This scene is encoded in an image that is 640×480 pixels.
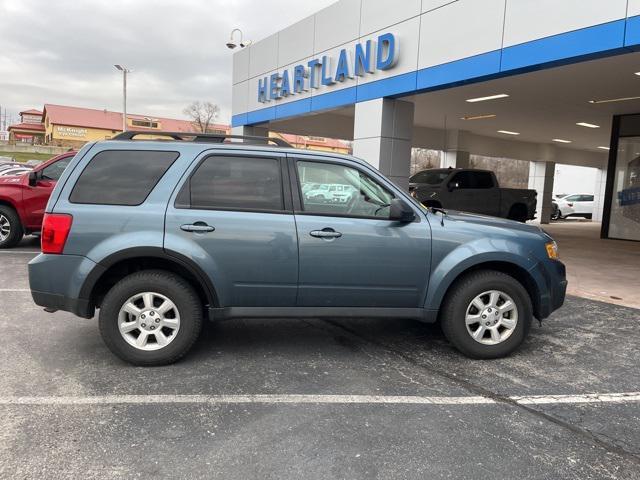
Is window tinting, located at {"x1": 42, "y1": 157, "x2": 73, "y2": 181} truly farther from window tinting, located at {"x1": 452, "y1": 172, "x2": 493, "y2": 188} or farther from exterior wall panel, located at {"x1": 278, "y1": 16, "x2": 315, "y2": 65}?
window tinting, located at {"x1": 452, "y1": 172, "x2": 493, "y2": 188}

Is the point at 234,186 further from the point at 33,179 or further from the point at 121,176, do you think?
the point at 33,179

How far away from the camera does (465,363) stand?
15.1ft

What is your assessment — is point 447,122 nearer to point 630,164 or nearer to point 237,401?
point 630,164

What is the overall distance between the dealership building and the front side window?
15.9 feet

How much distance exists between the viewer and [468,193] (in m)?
14.9

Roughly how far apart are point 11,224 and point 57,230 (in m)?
6.93

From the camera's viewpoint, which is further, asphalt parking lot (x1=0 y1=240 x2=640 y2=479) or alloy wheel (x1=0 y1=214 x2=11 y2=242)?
alloy wheel (x1=0 y1=214 x2=11 y2=242)

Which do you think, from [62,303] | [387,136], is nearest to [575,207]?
[387,136]

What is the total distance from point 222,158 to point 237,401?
2.00 m

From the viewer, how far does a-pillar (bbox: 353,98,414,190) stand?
1123cm

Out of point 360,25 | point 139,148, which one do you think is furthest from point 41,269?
point 360,25

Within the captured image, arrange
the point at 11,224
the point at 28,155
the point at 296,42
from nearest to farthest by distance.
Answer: the point at 11,224 < the point at 296,42 < the point at 28,155

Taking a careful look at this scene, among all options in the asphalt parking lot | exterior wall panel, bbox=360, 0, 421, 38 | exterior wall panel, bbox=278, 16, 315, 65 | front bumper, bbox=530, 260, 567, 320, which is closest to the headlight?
front bumper, bbox=530, 260, 567, 320

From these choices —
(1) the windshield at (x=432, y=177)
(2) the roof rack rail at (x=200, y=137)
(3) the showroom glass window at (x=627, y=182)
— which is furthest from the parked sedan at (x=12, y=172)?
(3) the showroom glass window at (x=627, y=182)
